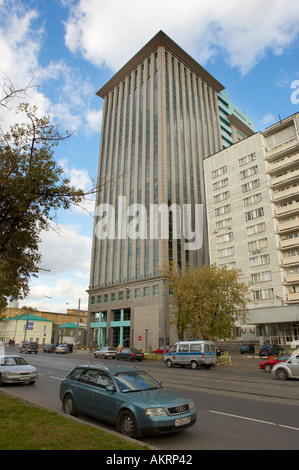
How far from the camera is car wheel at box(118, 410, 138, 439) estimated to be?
6.08 meters

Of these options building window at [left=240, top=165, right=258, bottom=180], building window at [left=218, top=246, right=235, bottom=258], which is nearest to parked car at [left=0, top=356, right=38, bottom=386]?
building window at [left=218, top=246, right=235, bottom=258]

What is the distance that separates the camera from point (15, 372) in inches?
527

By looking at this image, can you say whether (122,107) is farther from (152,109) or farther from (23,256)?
(23,256)

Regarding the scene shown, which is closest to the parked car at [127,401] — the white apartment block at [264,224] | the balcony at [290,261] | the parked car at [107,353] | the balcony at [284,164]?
the parked car at [107,353]

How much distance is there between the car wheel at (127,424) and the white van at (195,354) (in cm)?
2044

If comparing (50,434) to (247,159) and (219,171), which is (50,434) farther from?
(219,171)

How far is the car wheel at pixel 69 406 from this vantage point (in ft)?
26.3

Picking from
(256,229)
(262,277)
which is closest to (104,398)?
(262,277)

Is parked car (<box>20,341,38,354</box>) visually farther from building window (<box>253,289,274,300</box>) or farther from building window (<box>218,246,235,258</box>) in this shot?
building window (<box>253,289,274,300</box>)

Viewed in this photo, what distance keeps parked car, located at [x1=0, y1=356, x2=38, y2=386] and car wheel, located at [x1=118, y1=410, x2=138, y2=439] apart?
881 centimetres

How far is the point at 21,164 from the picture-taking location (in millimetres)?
10281

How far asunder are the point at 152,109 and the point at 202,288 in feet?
181

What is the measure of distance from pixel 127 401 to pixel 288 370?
14.9 metres
